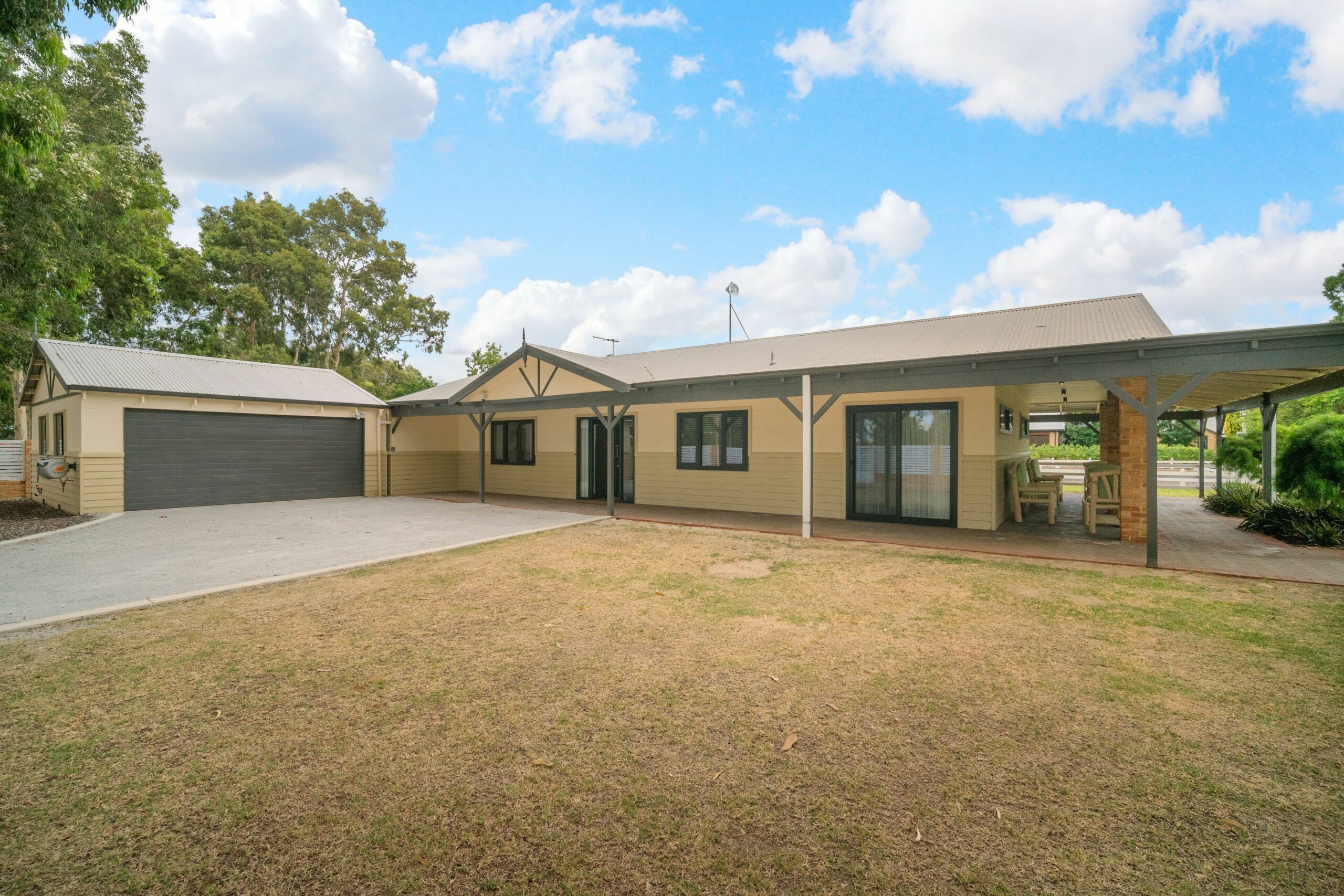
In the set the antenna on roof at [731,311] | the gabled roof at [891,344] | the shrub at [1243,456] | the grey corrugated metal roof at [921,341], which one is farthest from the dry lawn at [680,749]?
the antenna on roof at [731,311]

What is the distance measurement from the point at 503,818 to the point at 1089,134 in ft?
58.9

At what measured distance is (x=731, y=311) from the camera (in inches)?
745

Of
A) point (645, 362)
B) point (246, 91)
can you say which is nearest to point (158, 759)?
point (645, 362)

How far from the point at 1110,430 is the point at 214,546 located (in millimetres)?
16373

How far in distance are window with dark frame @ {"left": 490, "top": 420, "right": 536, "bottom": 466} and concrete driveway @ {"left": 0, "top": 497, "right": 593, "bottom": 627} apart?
2.46 metres

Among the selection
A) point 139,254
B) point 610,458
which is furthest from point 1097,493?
point 139,254

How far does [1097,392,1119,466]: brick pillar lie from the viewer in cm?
1167

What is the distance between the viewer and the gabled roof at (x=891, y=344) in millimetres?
8453

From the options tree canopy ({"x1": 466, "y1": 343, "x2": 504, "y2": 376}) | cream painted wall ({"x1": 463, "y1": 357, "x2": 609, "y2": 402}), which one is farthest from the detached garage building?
tree canopy ({"x1": 466, "y1": 343, "x2": 504, "y2": 376})

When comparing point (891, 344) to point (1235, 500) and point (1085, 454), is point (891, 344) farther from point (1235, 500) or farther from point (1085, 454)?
point (1085, 454)

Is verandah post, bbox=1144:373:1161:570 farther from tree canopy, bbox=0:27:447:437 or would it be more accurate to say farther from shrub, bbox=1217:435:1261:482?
tree canopy, bbox=0:27:447:437

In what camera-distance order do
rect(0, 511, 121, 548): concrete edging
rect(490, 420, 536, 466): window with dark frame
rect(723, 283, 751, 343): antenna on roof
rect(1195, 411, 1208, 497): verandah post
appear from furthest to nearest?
rect(723, 283, 751, 343): antenna on roof, rect(490, 420, 536, 466): window with dark frame, rect(1195, 411, 1208, 497): verandah post, rect(0, 511, 121, 548): concrete edging

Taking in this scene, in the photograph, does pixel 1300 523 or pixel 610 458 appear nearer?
pixel 1300 523

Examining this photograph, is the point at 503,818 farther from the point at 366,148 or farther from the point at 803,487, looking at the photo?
the point at 366,148
